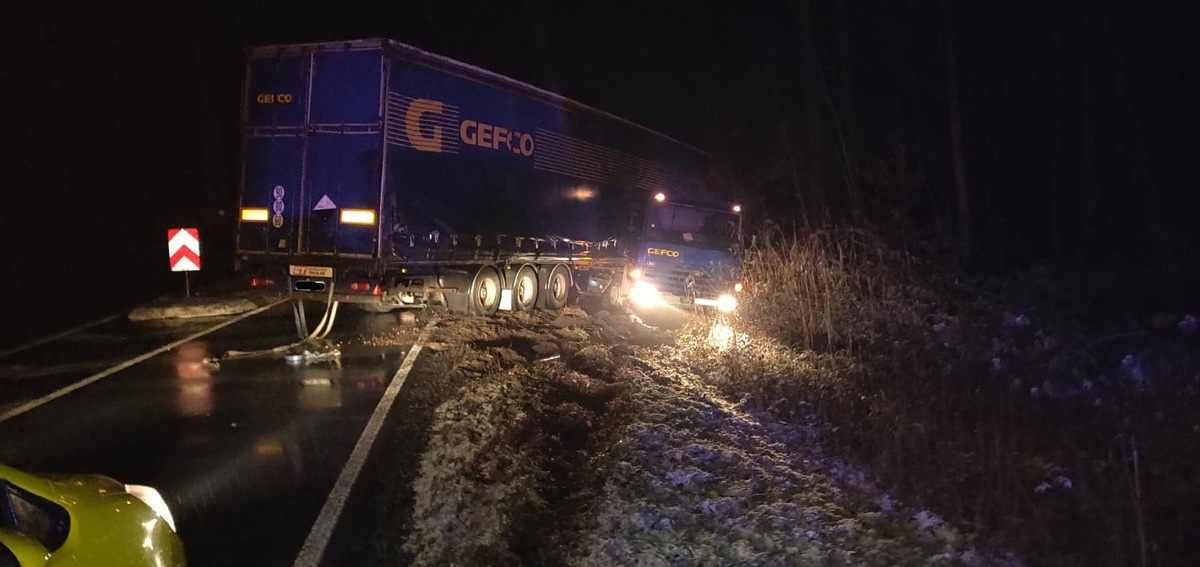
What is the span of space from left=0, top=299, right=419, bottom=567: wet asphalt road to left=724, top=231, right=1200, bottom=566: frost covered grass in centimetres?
420

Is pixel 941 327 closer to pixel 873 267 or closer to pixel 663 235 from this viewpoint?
pixel 873 267

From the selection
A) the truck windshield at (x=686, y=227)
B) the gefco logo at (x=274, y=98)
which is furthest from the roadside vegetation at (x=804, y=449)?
the gefco logo at (x=274, y=98)

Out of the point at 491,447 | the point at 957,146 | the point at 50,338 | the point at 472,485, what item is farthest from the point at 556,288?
the point at 957,146

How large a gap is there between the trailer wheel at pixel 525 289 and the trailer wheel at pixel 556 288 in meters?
0.30

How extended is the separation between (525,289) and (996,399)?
8602mm

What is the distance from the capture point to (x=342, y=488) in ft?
18.4

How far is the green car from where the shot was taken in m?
2.85

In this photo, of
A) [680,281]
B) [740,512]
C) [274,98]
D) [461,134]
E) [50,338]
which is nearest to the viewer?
[740,512]

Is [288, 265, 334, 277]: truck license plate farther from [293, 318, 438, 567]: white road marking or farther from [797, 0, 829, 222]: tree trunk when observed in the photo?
[797, 0, 829, 222]: tree trunk

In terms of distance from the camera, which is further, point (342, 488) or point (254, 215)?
point (254, 215)

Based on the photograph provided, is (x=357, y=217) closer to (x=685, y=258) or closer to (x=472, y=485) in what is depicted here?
(x=472, y=485)

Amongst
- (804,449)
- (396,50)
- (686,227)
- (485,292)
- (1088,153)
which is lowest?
(804,449)

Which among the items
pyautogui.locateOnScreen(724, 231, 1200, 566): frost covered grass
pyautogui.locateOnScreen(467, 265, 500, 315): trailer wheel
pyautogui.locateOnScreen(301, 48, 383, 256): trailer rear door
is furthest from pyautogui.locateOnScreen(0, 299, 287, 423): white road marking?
pyautogui.locateOnScreen(724, 231, 1200, 566): frost covered grass

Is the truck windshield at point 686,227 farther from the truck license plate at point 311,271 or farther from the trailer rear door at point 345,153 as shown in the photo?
the truck license plate at point 311,271
